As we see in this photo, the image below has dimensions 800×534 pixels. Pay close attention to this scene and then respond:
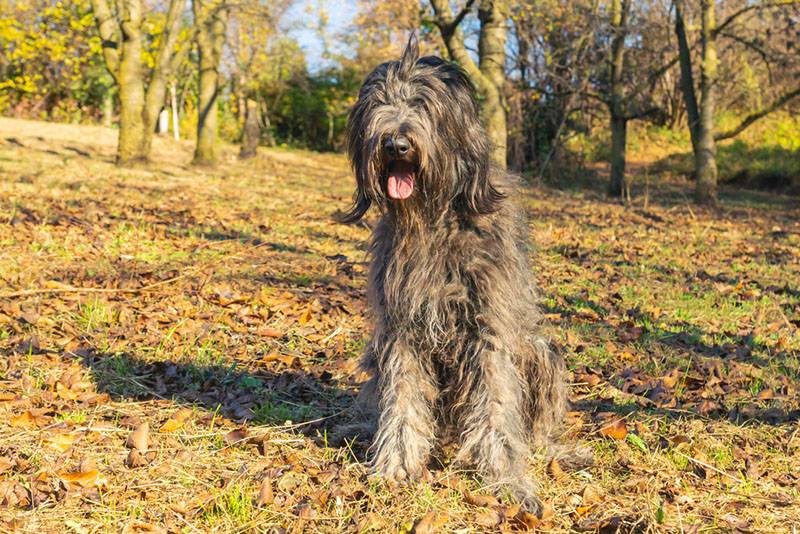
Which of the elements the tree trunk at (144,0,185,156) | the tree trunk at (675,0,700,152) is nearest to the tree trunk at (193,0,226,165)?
the tree trunk at (144,0,185,156)

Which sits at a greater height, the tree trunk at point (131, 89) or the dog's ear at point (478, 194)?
the tree trunk at point (131, 89)

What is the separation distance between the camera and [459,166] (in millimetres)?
3672

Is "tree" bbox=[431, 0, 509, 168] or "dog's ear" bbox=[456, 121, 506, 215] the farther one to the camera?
"tree" bbox=[431, 0, 509, 168]

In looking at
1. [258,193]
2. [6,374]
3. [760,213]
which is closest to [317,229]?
[258,193]

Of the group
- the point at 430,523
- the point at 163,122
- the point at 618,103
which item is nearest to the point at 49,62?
the point at 163,122

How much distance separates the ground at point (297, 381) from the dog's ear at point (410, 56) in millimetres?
1421

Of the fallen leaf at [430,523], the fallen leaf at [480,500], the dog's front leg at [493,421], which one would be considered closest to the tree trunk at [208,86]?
the dog's front leg at [493,421]

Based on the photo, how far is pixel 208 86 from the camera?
758 inches

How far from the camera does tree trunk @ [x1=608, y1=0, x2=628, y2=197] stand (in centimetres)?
1775

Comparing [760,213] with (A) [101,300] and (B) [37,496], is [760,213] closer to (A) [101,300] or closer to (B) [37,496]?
(A) [101,300]

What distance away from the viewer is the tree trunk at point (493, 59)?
1258 cm

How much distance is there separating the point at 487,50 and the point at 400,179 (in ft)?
33.5

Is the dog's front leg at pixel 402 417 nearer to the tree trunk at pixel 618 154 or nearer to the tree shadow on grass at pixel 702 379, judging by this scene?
the tree shadow on grass at pixel 702 379

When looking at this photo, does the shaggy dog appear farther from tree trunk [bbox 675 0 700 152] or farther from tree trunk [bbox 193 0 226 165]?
tree trunk [bbox 193 0 226 165]
